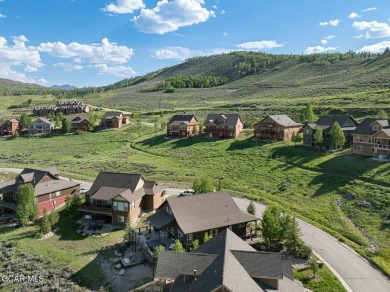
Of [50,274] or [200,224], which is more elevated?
[200,224]

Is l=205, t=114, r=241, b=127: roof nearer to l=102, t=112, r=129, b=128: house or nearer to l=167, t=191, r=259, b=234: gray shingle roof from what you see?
l=102, t=112, r=129, b=128: house

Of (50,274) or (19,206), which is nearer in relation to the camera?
(50,274)

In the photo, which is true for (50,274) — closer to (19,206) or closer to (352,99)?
(19,206)

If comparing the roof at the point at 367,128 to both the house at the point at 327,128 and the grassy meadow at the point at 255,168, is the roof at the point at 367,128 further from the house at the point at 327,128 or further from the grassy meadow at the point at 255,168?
the house at the point at 327,128

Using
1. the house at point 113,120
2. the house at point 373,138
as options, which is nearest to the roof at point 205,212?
the house at point 373,138

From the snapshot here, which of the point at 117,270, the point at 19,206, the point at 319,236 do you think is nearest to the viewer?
the point at 117,270

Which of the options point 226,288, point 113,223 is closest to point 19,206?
point 113,223
